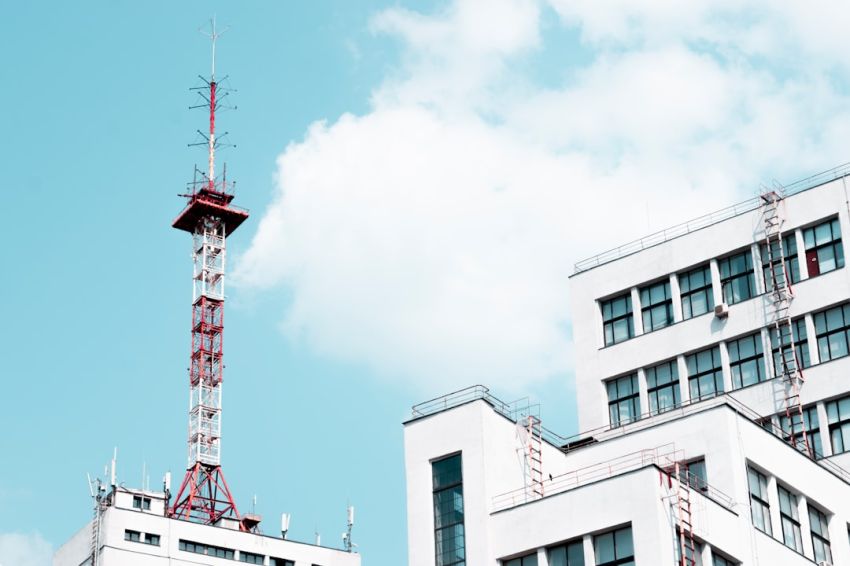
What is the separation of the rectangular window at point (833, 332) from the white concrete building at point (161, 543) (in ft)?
202

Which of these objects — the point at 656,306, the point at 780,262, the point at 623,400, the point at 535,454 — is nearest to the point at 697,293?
the point at 656,306

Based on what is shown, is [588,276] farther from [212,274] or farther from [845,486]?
[212,274]

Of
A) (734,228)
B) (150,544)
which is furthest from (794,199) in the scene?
(150,544)

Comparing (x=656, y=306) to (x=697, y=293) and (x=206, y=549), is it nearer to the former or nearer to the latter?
(x=697, y=293)

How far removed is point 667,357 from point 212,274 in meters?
64.9

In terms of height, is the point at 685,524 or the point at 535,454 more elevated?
the point at 535,454

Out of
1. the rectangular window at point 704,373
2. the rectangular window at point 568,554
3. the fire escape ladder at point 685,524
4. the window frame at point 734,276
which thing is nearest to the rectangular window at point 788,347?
the window frame at point 734,276

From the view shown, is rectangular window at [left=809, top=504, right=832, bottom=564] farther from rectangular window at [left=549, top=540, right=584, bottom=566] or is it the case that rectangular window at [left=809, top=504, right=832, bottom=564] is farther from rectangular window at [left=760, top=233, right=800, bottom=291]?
rectangular window at [left=760, top=233, right=800, bottom=291]

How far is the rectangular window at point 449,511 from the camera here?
56.1 meters

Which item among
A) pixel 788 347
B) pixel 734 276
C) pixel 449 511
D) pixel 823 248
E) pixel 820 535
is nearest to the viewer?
pixel 449 511

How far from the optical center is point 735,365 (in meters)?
74.0

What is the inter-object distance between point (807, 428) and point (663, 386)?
22.9 ft

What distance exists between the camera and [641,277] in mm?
76750

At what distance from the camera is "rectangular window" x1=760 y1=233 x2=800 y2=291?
73312mm
